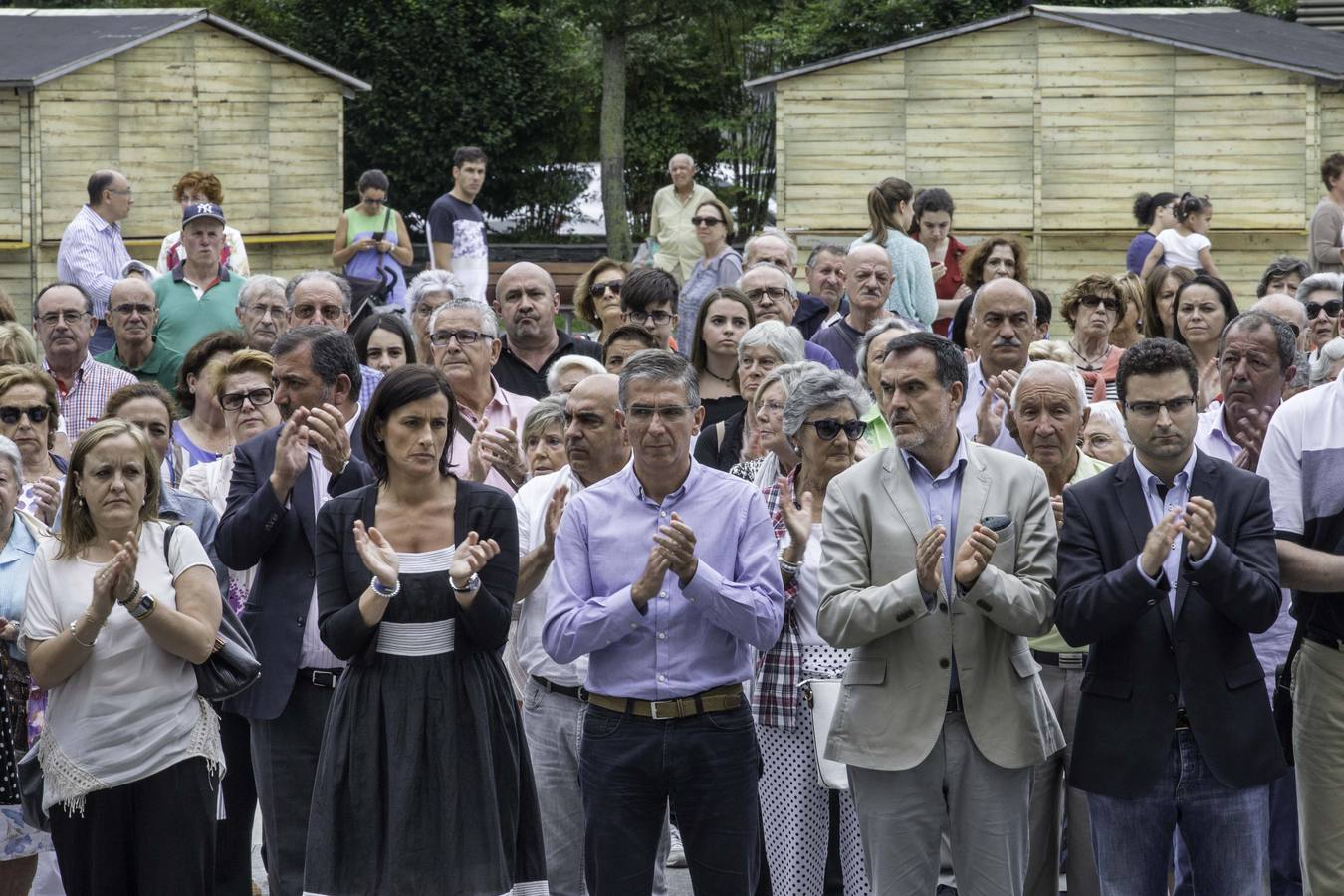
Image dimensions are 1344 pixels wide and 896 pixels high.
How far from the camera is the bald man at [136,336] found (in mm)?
10219

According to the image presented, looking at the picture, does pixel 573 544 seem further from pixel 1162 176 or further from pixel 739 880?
pixel 1162 176

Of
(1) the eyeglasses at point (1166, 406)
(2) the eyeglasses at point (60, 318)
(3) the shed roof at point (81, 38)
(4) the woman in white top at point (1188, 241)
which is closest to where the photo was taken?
(1) the eyeglasses at point (1166, 406)

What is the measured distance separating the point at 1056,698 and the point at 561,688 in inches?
71.2

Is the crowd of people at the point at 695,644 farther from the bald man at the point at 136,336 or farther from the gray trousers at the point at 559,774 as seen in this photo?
the bald man at the point at 136,336

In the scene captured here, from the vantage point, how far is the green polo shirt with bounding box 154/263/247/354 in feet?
36.3

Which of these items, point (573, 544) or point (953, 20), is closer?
point (573, 544)

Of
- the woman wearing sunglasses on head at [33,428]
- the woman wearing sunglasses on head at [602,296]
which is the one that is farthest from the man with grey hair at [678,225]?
the woman wearing sunglasses on head at [33,428]

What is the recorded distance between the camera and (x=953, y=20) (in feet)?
119

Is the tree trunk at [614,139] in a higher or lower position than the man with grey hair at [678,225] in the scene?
higher

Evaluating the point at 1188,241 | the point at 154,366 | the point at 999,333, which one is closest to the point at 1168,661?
the point at 999,333

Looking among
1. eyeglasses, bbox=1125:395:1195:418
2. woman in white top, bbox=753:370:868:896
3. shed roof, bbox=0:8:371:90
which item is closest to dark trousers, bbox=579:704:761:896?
woman in white top, bbox=753:370:868:896

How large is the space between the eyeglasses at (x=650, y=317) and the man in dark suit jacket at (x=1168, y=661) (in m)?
4.03

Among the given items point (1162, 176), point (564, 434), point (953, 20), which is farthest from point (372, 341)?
point (953, 20)

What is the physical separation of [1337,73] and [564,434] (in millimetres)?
18507
